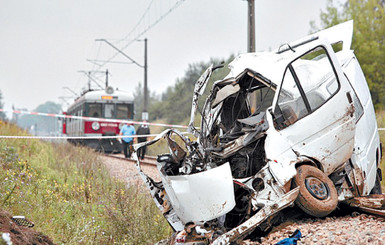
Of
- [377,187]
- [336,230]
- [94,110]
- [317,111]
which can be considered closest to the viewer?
[336,230]

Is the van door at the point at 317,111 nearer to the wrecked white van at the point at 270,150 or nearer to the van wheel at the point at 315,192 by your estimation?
the wrecked white van at the point at 270,150

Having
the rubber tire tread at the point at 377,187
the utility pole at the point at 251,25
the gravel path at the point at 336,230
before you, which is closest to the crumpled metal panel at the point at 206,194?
the gravel path at the point at 336,230

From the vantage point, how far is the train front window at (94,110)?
76.1ft

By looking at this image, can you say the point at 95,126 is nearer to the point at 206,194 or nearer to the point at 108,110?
the point at 108,110

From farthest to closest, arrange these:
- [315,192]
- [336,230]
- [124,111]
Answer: [124,111]
[315,192]
[336,230]

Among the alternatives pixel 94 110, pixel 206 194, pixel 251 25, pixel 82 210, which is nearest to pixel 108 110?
pixel 94 110

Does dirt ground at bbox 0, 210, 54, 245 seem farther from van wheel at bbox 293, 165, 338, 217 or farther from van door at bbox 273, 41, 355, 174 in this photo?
van door at bbox 273, 41, 355, 174

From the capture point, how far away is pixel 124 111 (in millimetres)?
23953

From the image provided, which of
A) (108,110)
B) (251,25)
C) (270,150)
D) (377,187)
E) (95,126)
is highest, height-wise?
(251,25)

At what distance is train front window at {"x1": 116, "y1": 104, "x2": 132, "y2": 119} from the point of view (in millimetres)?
23734

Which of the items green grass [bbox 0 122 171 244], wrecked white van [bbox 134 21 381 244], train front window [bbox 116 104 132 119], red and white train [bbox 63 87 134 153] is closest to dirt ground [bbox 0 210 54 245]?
green grass [bbox 0 122 171 244]

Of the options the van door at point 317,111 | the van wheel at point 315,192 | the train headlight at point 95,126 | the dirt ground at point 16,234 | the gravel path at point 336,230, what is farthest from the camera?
the train headlight at point 95,126

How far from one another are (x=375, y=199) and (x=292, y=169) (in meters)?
1.33

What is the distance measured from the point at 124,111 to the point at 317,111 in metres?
18.4
